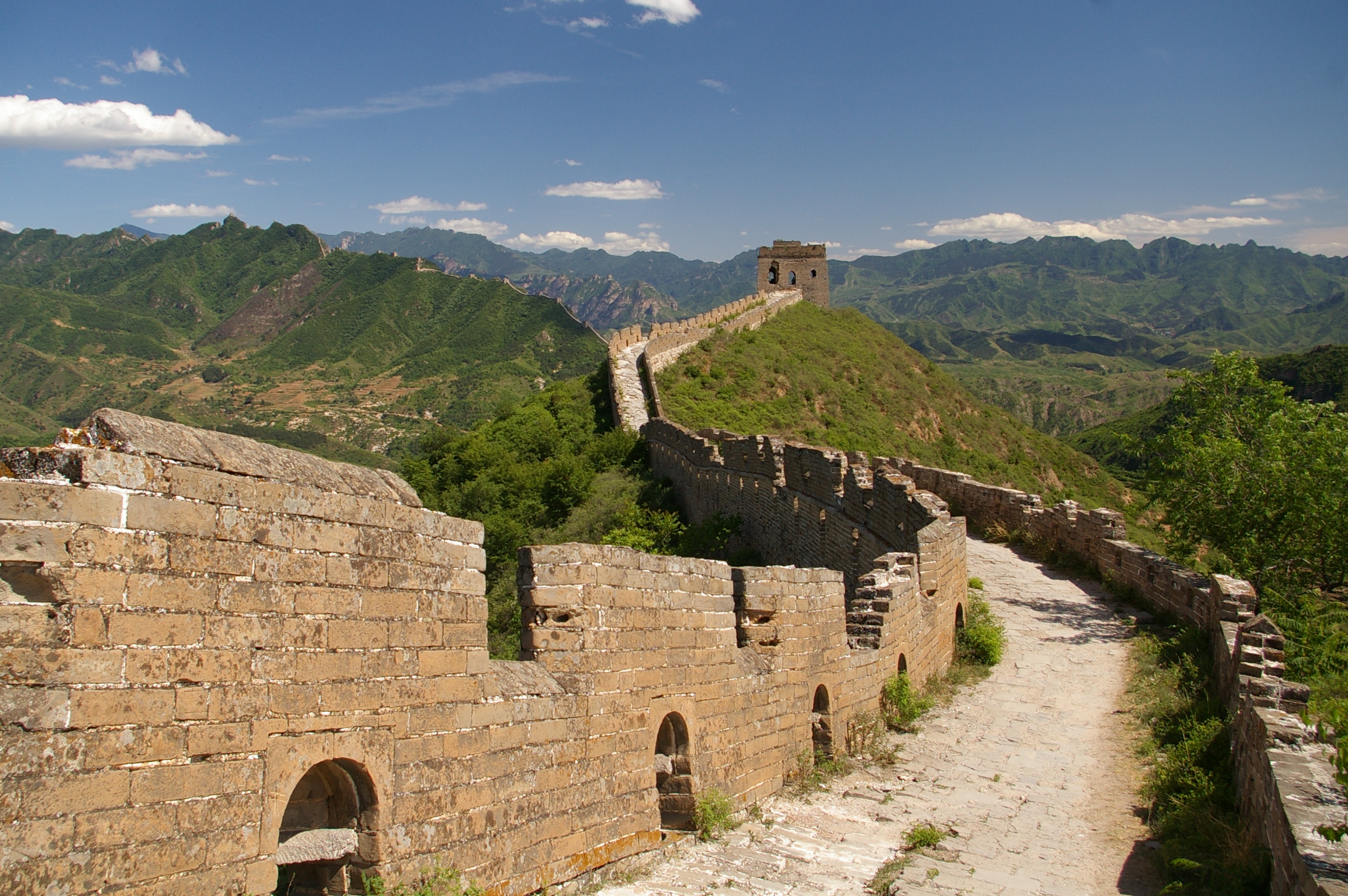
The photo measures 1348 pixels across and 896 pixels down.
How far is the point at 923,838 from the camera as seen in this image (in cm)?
667

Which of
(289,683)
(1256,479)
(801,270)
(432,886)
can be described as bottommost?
(432,886)

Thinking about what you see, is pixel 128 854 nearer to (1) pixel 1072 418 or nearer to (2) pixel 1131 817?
(2) pixel 1131 817

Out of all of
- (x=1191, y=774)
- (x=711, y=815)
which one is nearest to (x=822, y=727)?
(x=711, y=815)

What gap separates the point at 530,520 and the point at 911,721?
57.8 feet

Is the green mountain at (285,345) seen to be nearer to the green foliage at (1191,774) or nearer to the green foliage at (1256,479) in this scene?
the green foliage at (1256,479)

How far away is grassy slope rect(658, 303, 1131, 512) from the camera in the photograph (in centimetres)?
3528

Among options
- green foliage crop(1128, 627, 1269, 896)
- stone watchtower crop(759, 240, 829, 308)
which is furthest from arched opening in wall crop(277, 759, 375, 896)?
stone watchtower crop(759, 240, 829, 308)

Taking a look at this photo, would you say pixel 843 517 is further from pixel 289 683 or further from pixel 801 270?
pixel 801 270

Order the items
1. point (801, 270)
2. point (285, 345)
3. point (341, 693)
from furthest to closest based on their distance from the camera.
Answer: point (285, 345)
point (801, 270)
point (341, 693)

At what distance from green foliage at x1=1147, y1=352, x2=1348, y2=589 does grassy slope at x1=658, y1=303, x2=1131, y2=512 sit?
17393 mm

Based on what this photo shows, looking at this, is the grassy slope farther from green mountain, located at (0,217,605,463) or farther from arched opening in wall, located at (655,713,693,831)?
arched opening in wall, located at (655,713,693,831)

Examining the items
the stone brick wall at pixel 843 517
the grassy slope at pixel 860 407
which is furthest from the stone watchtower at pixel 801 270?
the stone brick wall at pixel 843 517

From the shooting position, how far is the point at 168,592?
3400 millimetres

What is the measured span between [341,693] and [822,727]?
17.7 ft
